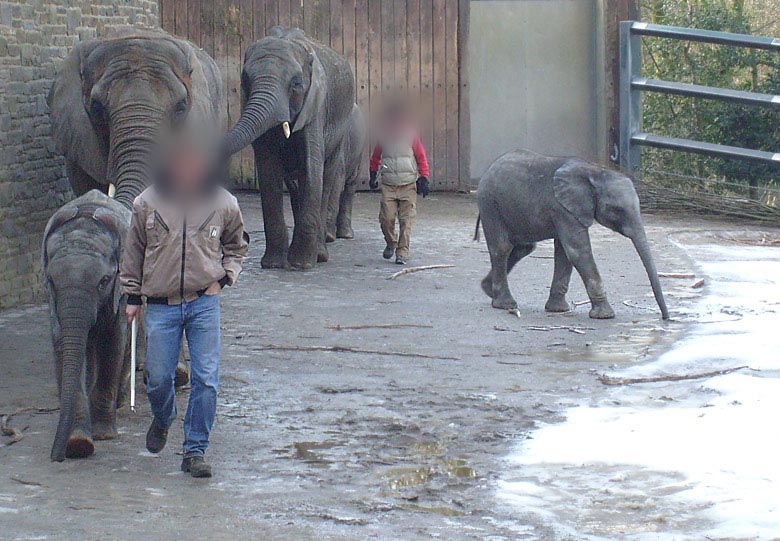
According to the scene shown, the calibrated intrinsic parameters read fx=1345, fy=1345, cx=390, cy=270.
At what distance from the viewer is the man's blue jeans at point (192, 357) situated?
666cm

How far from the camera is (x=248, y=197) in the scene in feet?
Answer: 64.5

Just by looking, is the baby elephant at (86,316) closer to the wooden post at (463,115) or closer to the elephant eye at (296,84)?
the elephant eye at (296,84)

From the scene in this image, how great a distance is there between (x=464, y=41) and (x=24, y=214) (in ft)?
31.8

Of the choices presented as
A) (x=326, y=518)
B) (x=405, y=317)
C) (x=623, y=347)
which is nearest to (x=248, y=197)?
(x=405, y=317)

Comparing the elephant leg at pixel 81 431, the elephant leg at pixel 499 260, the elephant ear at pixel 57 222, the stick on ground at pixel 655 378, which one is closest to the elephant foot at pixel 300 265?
the elephant leg at pixel 499 260

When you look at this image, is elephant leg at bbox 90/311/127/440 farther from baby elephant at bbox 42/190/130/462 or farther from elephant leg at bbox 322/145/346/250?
elephant leg at bbox 322/145/346/250

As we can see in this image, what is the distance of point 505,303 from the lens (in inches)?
454

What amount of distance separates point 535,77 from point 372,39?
8.44ft

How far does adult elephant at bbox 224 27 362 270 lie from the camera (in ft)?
42.9

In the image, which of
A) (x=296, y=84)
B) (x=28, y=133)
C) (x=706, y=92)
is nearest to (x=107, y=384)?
(x=28, y=133)

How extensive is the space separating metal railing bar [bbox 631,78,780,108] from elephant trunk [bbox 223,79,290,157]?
7500 mm

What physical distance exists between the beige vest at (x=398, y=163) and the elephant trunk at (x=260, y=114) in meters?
1.26

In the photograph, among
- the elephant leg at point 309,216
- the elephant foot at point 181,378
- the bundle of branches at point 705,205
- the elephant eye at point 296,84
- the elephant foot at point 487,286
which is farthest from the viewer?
the bundle of branches at point 705,205

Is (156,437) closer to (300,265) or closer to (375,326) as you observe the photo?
(375,326)
